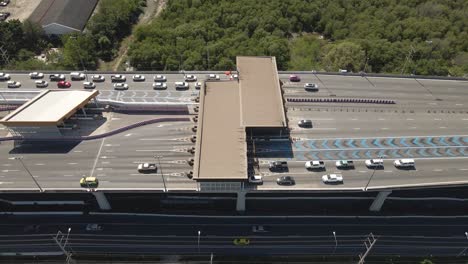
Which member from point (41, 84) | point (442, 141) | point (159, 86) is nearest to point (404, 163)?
point (442, 141)

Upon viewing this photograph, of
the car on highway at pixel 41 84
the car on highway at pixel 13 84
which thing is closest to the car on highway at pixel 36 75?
the car on highway at pixel 41 84

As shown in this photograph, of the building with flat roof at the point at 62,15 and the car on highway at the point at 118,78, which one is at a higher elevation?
the building with flat roof at the point at 62,15

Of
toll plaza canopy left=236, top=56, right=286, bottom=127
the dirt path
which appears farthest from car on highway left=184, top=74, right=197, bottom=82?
the dirt path

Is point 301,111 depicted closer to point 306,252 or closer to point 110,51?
point 306,252

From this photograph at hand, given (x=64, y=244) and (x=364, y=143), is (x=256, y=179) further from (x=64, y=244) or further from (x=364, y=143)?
(x=64, y=244)

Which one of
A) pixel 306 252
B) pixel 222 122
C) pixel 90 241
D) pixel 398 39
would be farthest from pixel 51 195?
pixel 398 39

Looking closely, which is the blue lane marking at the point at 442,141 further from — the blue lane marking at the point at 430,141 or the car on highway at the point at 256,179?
the car on highway at the point at 256,179
